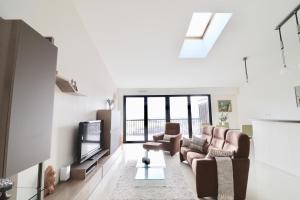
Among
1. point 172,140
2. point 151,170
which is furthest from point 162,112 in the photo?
point 151,170

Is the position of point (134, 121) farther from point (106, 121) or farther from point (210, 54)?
point (210, 54)

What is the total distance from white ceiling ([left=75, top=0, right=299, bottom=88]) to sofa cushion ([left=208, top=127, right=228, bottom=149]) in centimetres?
218

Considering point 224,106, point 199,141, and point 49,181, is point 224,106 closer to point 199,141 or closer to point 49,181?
point 199,141

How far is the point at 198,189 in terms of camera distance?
2400 mm

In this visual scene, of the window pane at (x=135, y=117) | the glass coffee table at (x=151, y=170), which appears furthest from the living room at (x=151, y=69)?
the window pane at (x=135, y=117)

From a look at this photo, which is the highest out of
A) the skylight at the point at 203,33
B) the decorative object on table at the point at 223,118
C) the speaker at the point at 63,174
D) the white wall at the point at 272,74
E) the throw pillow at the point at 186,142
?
the skylight at the point at 203,33

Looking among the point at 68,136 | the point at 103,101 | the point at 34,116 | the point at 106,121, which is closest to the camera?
the point at 34,116

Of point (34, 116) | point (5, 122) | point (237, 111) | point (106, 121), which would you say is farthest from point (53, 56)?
point (237, 111)

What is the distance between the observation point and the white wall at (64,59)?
1.69m

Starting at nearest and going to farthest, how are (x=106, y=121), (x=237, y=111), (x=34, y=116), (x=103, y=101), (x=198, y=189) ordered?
(x=34, y=116)
(x=198, y=189)
(x=106, y=121)
(x=103, y=101)
(x=237, y=111)

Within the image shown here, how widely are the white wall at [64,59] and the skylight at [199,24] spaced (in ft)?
8.31

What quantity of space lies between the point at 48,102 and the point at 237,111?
7424mm

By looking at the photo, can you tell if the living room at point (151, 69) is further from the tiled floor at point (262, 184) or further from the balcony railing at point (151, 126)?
the balcony railing at point (151, 126)

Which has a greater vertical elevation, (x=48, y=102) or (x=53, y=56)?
(x=53, y=56)
